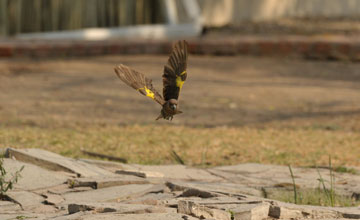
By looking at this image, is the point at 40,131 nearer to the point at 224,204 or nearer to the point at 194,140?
the point at 194,140

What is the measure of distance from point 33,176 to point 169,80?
133 centimetres

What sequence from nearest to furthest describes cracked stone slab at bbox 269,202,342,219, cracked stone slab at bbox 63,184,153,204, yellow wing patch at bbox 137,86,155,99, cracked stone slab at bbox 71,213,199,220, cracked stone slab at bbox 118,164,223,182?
yellow wing patch at bbox 137,86,155,99 < cracked stone slab at bbox 71,213,199,220 < cracked stone slab at bbox 269,202,342,219 < cracked stone slab at bbox 63,184,153,204 < cracked stone slab at bbox 118,164,223,182

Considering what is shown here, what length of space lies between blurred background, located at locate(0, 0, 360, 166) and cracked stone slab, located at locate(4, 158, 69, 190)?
3.07ft

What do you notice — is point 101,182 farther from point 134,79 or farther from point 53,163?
point 134,79

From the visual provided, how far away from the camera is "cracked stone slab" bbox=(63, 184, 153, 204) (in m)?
3.68

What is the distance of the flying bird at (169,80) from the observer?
9.70ft

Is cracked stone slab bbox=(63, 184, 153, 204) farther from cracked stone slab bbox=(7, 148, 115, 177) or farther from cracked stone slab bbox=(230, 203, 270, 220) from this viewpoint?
cracked stone slab bbox=(230, 203, 270, 220)

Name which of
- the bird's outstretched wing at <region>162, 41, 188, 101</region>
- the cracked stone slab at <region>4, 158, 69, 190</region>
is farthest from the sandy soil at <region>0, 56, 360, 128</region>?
the bird's outstretched wing at <region>162, 41, 188, 101</region>

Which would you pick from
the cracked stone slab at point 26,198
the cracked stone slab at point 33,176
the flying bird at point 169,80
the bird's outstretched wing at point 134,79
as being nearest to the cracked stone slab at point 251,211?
the flying bird at point 169,80

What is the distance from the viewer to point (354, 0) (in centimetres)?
1733

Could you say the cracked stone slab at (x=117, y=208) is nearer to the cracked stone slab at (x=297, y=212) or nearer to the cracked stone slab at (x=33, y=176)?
the cracked stone slab at (x=297, y=212)

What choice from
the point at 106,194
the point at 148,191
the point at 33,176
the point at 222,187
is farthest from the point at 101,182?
the point at 222,187

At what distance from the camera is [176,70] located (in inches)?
120

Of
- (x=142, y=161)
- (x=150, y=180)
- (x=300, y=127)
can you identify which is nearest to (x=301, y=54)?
(x=300, y=127)
